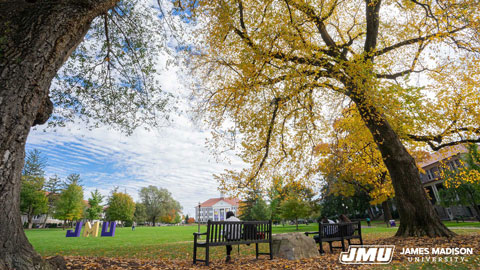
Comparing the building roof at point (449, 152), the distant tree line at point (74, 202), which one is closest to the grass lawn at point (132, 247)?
the building roof at point (449, 152)

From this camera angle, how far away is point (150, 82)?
8.61 meters

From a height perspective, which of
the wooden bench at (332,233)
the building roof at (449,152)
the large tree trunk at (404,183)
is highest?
the building roof at (449,152)

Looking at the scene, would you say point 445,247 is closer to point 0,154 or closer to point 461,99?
point 461,99

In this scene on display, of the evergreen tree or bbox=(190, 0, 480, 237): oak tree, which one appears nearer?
bbox=(190, 0, 480, 237): oak tree

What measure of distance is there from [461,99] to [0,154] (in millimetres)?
13796

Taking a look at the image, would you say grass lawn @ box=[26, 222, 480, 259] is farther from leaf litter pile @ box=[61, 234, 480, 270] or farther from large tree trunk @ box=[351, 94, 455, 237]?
large tree trunk @ box=[351, 94, 455, 237]

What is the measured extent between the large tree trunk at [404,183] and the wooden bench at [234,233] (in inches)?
198

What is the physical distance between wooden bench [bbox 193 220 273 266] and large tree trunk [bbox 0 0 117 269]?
303cm

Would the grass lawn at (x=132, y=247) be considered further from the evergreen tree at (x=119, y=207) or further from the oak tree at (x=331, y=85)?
the evergreen tree at (x=119, y=207)

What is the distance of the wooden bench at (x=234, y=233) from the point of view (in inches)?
223

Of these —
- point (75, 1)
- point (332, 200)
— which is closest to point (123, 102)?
Result: point (75, 1)

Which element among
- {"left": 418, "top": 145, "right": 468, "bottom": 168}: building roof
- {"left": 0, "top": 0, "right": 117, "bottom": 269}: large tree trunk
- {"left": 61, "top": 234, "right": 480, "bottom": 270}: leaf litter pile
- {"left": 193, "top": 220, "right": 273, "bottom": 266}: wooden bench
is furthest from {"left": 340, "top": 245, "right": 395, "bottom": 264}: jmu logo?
{"left": 418, "top": 145, "right": 468, "bottom": 168}: building roof

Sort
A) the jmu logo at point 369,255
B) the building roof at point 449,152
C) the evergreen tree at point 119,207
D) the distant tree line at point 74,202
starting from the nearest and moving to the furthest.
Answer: the jmu logo at point 369,255
the building roof at point 449,152
the distant tree line at point 74,202
the evergreen tree at point 119,207

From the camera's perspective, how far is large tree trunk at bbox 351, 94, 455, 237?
791 centimetres
